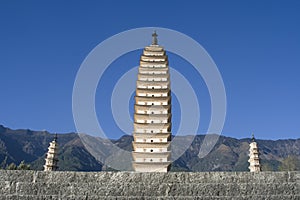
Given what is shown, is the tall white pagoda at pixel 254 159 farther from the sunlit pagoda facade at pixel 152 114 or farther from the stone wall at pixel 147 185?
the stone wall at pixel 147 185

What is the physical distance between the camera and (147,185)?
34.6ft

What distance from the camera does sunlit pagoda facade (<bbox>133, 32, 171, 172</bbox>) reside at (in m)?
37.0

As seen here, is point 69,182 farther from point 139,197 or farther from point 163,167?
point 163,167

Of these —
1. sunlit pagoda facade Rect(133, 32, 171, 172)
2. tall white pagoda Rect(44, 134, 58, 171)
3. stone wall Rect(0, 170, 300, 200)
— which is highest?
sunlit pagoda facade Rect(133, 32, 171, 172)

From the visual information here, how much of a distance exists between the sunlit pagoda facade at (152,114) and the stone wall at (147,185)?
82.4 feet

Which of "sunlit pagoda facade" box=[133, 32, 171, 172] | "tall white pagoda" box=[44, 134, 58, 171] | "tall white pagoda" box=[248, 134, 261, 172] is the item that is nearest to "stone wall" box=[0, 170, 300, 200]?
"tall white pagoda" box=[248, 134, 261, 172]

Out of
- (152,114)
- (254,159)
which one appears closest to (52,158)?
(152,114)

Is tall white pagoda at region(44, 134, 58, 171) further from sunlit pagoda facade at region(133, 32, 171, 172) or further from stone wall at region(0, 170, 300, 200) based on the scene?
stone wall at region(0, 170, 300, 200)

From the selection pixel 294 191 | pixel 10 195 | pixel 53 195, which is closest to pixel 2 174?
pixel 10 195

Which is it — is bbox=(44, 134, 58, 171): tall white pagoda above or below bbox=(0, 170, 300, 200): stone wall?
above

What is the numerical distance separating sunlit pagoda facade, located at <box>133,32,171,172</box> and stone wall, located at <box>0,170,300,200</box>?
25.1 metres

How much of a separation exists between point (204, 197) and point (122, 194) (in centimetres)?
239

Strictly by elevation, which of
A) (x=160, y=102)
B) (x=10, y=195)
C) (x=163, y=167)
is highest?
(x=160, y=102)

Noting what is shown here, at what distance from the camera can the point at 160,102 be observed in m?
41.7
